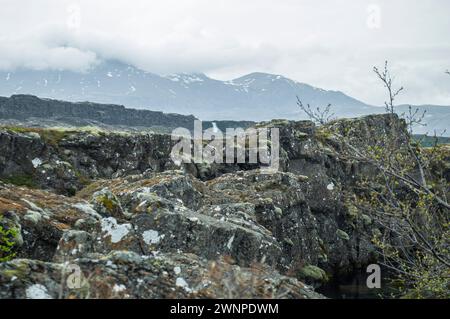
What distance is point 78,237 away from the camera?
16125 millimetres

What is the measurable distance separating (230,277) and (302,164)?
56.7 metres

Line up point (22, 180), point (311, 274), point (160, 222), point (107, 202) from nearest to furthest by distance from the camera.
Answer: point (160, 222) < point (107, 202) < point (22, 180) < point (311, 274)

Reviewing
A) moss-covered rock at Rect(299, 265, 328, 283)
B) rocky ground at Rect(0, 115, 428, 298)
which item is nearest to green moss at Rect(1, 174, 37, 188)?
rocky ground at Rect(0, 115, 428, 298)

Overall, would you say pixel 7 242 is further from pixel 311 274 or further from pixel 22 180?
pixel 311 274

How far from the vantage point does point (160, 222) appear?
65.7 feet

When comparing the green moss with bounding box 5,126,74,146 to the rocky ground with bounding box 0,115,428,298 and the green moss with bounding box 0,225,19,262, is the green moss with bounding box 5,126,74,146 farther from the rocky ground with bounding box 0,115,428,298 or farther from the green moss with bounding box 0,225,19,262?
the green moss with bounding box 0,225,19,262

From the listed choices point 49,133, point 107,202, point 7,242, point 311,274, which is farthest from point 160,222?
point 49,133

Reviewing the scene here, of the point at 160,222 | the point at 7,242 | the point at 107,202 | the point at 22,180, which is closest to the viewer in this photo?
the point at 7,242

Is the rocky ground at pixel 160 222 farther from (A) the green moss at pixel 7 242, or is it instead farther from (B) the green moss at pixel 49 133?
(B) the green moss at pixel 49 133

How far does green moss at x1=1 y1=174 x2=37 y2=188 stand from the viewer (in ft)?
130

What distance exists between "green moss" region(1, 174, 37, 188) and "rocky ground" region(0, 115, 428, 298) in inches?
3.8

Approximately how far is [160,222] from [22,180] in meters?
26.0
